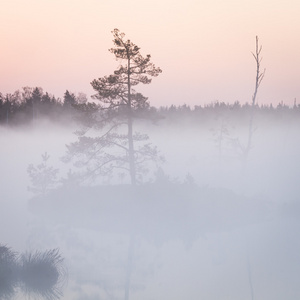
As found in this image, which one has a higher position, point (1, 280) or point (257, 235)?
point (1, 280)

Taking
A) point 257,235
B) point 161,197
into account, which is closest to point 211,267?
point 257,235

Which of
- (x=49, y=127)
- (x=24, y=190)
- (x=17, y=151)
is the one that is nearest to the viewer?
(x=24, y=190)

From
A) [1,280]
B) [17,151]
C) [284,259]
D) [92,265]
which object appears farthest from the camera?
[17,151]

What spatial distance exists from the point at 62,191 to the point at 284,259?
66.2ft

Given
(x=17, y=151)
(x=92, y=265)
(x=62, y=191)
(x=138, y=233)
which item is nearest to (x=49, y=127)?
(x=17, y=151)

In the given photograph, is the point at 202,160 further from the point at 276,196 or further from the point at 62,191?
the point at 62,191

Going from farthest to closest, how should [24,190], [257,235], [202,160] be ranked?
[202,160], [24,190], [257,235]

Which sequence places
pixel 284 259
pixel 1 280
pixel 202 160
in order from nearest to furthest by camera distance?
1. pixel 1 280
2. pixel 284 259
3. pixel 202 160

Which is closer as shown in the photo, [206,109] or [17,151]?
[17,151]

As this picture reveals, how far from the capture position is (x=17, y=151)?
234ft

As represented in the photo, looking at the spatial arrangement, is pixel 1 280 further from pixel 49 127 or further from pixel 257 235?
pixel 49 127

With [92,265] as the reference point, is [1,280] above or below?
above

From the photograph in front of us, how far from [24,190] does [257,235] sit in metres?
26.5

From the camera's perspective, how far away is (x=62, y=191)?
→ 123 feet
